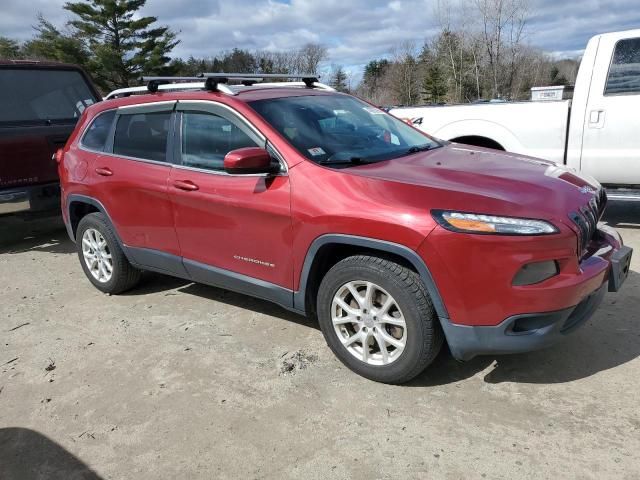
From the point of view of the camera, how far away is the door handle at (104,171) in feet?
14.6

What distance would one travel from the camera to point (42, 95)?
6.93 meters

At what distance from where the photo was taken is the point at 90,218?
4824 mm

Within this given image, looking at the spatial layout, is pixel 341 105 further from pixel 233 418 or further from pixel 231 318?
pixel 233 418

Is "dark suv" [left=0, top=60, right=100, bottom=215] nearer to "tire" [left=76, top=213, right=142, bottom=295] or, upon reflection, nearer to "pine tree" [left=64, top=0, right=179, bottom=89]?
"tire" [left=76, top=213, right=142, bottom=295]

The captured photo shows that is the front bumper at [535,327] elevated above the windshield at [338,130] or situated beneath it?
situated beneath

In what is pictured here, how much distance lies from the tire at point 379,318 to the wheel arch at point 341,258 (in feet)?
0.19

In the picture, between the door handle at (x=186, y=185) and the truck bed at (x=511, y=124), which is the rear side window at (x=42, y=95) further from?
the truck bed at (x=511, y=124)

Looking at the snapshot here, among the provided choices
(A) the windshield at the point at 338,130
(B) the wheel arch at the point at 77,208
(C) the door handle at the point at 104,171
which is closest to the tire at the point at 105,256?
(B) the wheel arch at the point at 77,208

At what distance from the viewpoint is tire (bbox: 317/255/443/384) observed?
2891 millimetres

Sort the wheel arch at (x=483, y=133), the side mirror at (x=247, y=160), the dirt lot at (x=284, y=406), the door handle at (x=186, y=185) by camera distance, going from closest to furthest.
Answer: the dirt lot at (x=284, y=406), the side mirror at (x=247, y=160), the door handle at (x=186, y=185), the wheel arch at (x=483, y=133)

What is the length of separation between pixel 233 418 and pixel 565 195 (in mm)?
2216

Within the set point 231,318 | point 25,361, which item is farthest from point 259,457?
point 25,361

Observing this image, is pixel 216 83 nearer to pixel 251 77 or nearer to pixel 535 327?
pixel 251 77

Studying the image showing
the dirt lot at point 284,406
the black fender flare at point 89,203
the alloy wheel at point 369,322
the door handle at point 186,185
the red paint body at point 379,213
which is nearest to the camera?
the dirt lot at point 284,406
